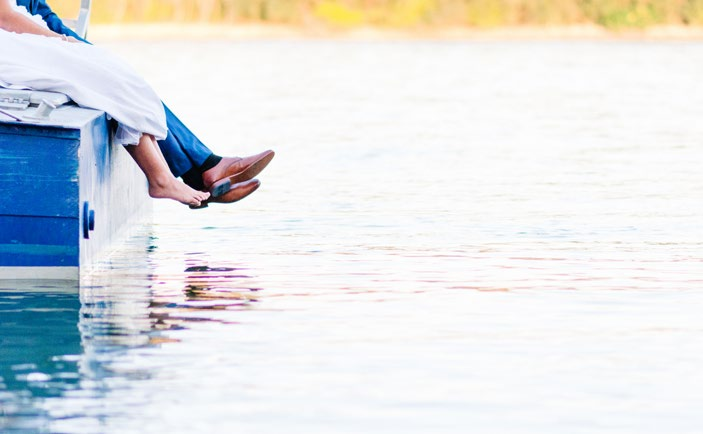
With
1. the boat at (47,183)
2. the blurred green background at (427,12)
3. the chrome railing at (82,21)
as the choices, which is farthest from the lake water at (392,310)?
the blurred green background at (427,12)

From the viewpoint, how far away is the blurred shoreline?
321 ft

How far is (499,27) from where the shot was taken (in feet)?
348

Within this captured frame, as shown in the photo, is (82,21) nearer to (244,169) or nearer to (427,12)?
(244,169)

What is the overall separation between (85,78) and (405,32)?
9675 centimetres

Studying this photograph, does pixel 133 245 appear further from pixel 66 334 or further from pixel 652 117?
pixel 652 117

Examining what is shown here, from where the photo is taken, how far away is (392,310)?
744 centimetres

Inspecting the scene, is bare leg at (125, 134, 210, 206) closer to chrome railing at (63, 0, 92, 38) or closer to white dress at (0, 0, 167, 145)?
white dress at (0, 0, 167, 145)

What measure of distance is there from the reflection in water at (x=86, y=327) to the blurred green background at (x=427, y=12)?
91.2 metres

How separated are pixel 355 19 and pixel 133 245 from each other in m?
96.3

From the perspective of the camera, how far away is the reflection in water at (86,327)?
18.4ft

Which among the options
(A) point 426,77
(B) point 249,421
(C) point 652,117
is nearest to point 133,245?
(B) point 249,421

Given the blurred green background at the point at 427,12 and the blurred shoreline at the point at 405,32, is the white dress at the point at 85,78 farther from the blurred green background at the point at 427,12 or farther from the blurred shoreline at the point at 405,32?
the blurred green background at the point at 427,12

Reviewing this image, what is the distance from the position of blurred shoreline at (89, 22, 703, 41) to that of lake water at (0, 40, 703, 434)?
8159 cm

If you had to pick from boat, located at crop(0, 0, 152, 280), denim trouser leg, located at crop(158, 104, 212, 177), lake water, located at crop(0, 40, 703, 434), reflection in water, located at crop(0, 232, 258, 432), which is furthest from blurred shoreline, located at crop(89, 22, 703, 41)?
boat, located at crop(0, 0, 152, 280)
